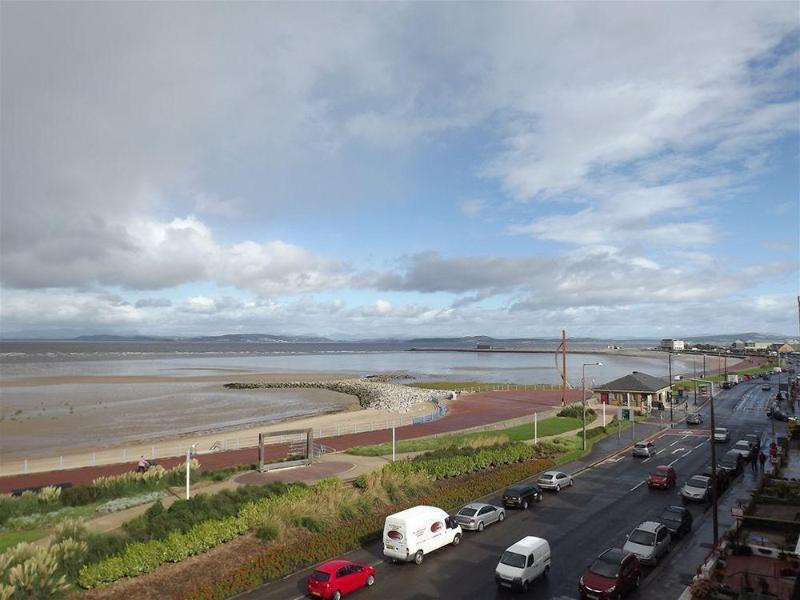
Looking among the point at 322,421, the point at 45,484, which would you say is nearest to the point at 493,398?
the point at 322,421

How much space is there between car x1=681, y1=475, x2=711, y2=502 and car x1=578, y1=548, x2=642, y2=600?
13.4 meters

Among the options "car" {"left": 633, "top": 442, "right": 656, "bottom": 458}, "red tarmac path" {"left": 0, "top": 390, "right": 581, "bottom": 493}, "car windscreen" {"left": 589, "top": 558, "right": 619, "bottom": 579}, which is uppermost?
"car windscreen" {"left": 589, "top": 558, "right": 619, "bottom": 579}

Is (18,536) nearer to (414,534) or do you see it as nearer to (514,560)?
(414,534)

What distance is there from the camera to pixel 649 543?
2175 centimetres

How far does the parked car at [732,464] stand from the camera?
3603cm

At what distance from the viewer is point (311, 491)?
27906 millimetres

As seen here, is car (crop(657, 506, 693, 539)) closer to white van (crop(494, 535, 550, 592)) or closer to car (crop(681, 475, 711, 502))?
car (crop(681, 475, 711, 502))

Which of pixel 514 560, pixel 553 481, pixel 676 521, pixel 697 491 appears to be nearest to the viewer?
pixel 514 560

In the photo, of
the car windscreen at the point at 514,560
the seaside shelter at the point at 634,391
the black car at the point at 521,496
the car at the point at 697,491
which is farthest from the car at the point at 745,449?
the car windscreen at the point at 514,560

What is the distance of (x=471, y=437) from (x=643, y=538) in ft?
76.9

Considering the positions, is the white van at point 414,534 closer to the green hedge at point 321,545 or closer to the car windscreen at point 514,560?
the green hedge at point 321,545

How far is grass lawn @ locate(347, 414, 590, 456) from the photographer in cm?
4191

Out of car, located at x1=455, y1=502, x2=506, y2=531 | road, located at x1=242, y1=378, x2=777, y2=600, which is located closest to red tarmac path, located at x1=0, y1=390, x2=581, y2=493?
road, located at x1=242, y1=378, x2=777, y2=600

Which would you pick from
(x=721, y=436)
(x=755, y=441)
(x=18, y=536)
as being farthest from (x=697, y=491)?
(x=18, y=536)
